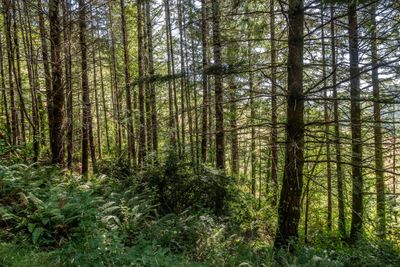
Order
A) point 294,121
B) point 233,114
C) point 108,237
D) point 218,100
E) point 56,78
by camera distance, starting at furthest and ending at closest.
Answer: point 218,100
point 233,114
point 56,78
point 294,121
point 108,237

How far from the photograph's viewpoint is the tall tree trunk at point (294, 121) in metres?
4.60

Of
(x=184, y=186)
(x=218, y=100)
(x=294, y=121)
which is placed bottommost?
(x=184, y=186)

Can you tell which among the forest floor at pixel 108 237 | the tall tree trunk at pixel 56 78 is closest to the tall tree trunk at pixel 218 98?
the forest floor at pixel 108 237

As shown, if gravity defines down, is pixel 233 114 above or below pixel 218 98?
below

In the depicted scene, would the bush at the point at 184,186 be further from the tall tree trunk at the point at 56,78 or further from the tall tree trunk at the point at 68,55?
the tall tree trunk at the point at 68,55

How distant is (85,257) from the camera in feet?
10.2

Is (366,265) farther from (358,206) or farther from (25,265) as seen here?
(25,265)

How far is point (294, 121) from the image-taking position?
4695 millimetres

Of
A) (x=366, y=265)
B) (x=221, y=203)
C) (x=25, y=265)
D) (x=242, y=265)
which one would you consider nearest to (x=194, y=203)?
(x=221, y=203)

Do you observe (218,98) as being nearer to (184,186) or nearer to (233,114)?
(233,114)

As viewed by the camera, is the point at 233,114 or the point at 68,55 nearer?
the point at 68,55

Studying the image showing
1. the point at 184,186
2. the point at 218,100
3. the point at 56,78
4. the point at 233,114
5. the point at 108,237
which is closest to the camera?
the point at 108,237

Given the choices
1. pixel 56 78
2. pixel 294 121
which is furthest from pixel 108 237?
pixel 56 78

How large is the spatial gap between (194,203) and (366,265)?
3662 millimetres
